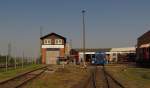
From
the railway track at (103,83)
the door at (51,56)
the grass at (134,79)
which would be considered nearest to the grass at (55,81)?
the railway track at (103,83)

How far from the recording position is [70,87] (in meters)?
25.3

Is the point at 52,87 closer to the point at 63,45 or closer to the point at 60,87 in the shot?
the point at 60,87

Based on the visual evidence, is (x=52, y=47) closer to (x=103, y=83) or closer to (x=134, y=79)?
(x=134, y=79)

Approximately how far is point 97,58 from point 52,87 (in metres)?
51.7

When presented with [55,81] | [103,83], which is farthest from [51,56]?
[103,83]

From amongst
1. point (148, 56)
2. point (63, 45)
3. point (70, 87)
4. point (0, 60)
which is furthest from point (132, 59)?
point (70, 87)

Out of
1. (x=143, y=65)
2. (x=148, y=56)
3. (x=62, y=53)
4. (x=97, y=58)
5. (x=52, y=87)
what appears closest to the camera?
(x=52, y=87)

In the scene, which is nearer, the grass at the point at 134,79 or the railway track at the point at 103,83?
the railway track at the point at 103,83

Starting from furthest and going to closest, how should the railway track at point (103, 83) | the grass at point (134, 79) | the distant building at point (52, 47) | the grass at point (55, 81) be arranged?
the distant building at point (52, 47), the grass at point (134, 79), the grass at point (55, 81), the railway track at point (103, 83)

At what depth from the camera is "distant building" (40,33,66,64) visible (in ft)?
308

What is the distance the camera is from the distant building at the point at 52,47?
9394 centimetres

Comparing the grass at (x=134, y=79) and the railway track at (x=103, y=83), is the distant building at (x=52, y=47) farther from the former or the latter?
the railway track at (x=103, y=83)

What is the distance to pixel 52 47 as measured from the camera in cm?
9525

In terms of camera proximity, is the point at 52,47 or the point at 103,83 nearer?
the point at 103,83
